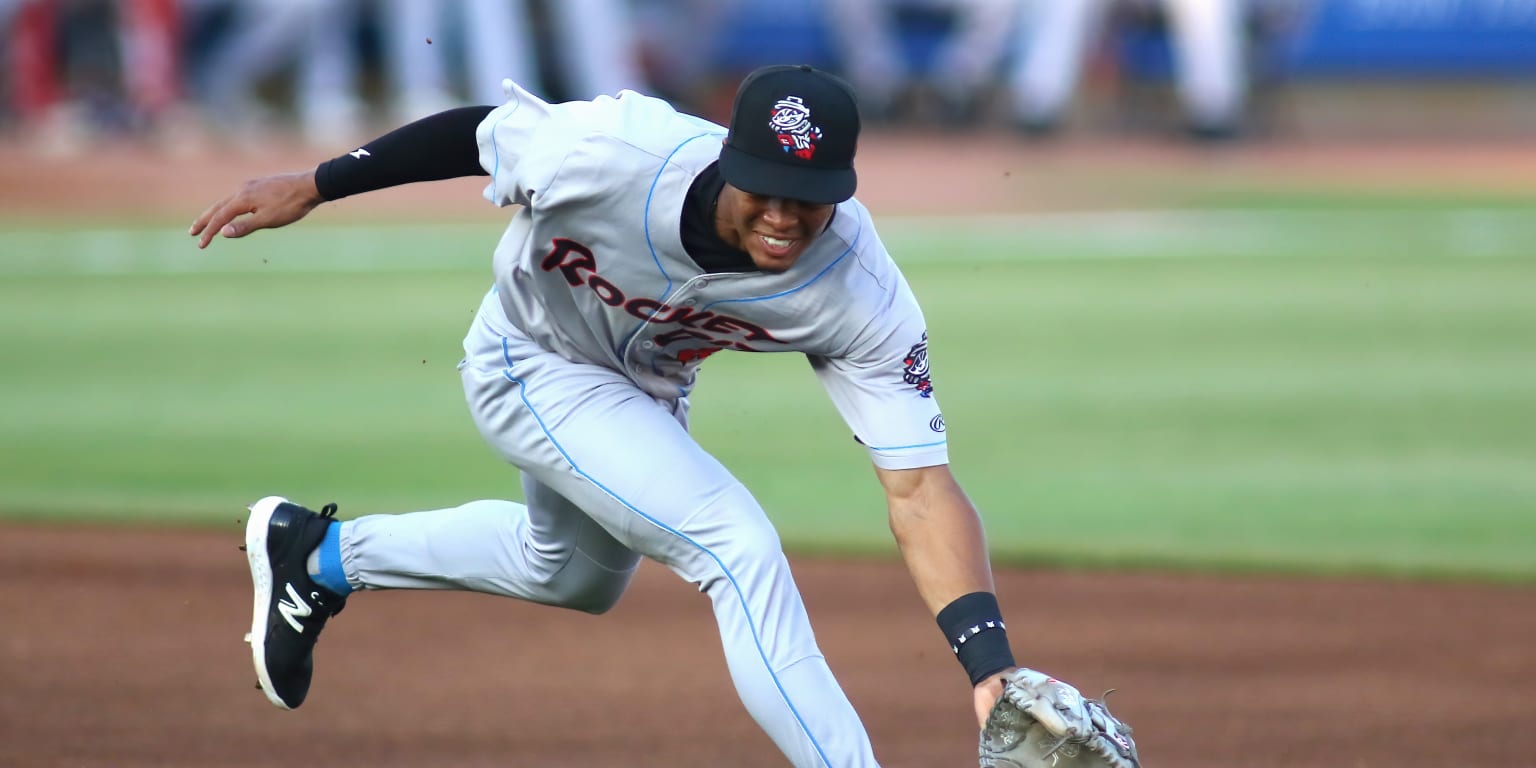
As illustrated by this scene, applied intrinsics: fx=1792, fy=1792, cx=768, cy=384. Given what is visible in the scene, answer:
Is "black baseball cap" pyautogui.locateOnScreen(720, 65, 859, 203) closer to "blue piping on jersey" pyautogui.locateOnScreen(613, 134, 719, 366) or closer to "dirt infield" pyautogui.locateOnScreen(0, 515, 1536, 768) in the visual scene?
"blue piping on jersey" pyautogui.locateOnScreen(613, 134, 719, 366)

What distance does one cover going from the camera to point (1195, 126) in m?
29.3

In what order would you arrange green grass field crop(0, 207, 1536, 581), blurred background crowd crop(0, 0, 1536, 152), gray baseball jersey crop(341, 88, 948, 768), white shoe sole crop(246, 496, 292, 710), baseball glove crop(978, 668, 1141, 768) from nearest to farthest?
baseball glove crop(978, 668, 1141, 768) → gray baseball jersey crop(341, 88, 948, 768) → white shoe sole crop(246, 496, 292, 710) → green grass field crop(0, 207, 1536, 581) → blurred background crowd crop(0, 0, 1536, 152)

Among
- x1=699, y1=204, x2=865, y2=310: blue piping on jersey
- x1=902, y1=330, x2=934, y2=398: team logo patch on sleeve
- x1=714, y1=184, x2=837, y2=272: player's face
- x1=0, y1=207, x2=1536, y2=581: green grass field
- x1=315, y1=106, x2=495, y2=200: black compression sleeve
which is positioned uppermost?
x1=315, y1=106, x2=495, y2=200: black compression sleeve

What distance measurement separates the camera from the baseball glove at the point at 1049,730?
11.1ft

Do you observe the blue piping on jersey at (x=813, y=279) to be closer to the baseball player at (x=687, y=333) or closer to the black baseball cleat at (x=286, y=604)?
the baseball player at (x=687, y=333)

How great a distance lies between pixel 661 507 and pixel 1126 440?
6.20 metres

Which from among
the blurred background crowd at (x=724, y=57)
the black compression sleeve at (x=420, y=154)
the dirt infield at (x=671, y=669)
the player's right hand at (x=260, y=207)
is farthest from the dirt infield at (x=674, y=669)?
the blurred background crowd at (x=724, y=57)

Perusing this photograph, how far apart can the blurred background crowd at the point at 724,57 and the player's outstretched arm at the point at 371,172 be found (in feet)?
75.3

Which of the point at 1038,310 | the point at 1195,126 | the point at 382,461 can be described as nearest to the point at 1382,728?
the point at 382,461

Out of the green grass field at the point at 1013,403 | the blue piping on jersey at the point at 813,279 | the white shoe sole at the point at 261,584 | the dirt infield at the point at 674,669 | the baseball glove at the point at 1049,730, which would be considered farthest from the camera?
the green grass field at the point at 1013,403

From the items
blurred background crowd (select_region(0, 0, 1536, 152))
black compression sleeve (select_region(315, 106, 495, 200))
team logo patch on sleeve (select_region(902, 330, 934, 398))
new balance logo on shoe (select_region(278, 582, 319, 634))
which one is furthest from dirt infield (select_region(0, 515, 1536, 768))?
blurred background crowd (select_region(0, 0, 1536, 152))

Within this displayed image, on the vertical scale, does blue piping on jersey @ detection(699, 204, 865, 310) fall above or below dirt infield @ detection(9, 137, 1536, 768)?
above

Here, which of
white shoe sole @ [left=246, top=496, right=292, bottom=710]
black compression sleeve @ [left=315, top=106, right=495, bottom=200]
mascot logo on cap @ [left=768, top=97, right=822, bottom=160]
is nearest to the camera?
mascot logo on cap @ [left=768, top=97, right=822, bottom=160]

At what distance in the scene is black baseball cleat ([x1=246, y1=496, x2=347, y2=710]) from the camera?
468 centimetres
